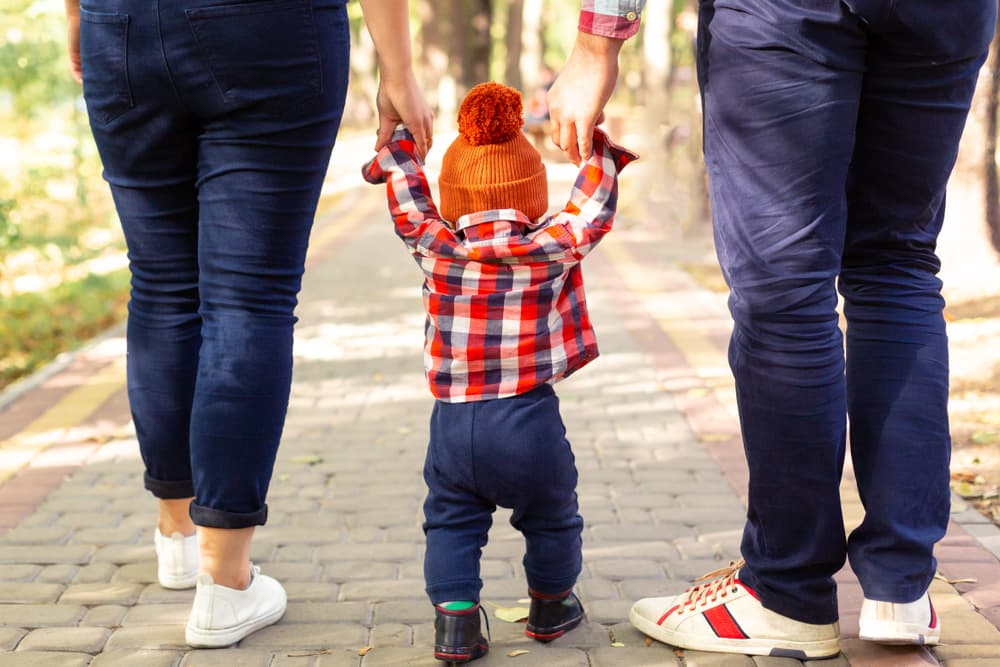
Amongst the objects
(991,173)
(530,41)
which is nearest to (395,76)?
(991,173)

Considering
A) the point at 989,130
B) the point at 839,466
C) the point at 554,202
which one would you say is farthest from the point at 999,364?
the point at 554,202

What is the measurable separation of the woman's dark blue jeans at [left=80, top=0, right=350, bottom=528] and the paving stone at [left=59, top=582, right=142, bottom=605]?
49 cm

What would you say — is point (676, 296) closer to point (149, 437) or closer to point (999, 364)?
point (999, 364)

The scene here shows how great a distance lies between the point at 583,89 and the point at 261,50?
2.05 feet

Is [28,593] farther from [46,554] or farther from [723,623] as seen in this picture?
[723,623]

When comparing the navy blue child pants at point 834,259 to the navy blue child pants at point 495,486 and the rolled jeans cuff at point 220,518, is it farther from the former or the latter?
the rolled jeans cuff at point 220,518

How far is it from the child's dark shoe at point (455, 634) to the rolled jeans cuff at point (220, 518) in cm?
45

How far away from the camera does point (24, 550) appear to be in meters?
3.27

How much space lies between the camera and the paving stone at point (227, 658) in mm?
2533

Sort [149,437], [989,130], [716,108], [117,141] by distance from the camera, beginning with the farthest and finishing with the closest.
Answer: [989,130] < [149,437] < [117,141] < [716,108]

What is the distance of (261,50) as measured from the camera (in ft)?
7.68

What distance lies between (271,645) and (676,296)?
16.9 feet

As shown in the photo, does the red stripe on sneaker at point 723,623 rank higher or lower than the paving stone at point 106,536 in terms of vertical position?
higher

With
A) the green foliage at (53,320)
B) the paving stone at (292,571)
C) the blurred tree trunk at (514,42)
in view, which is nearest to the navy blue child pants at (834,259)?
the paving stone at (292,571)
